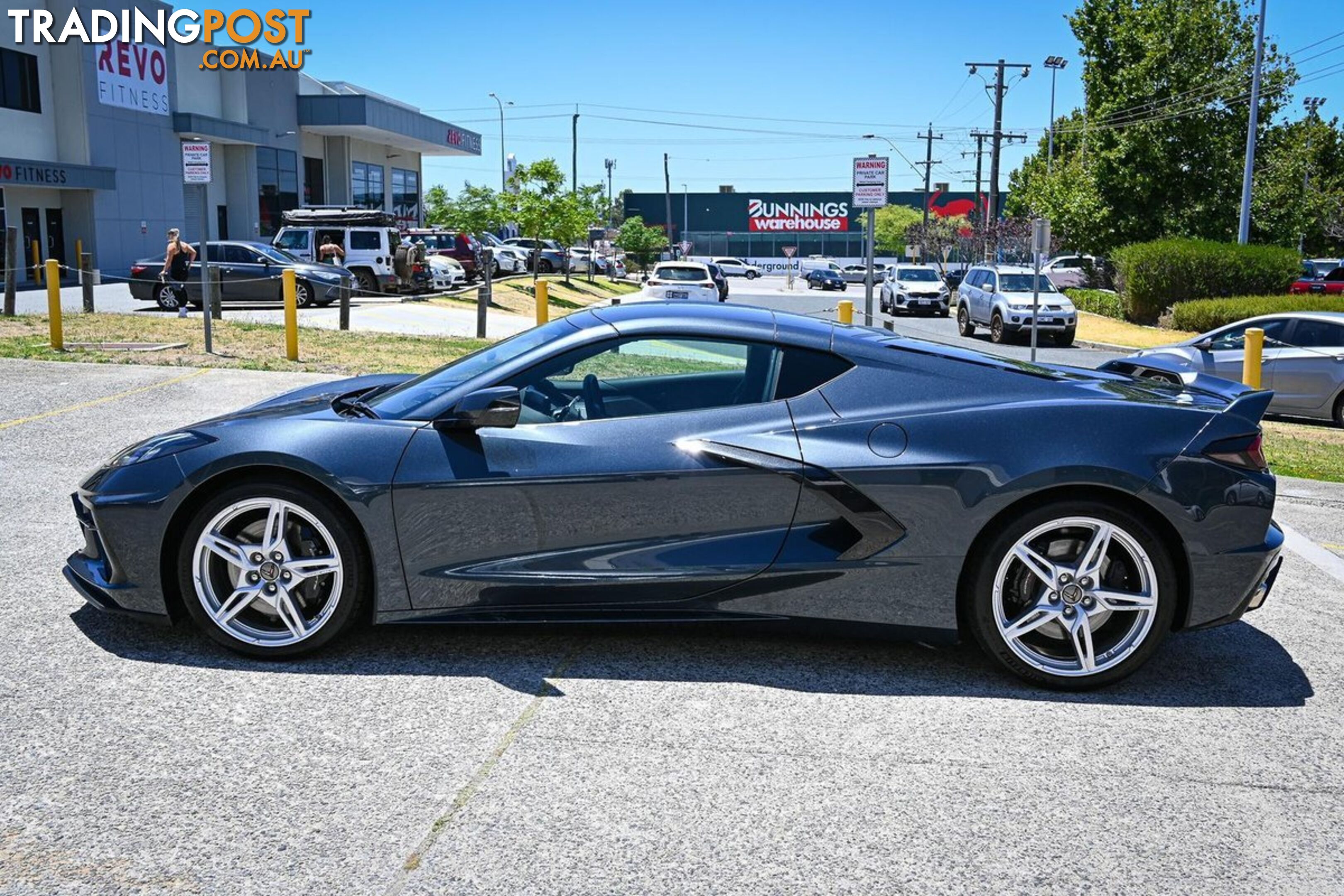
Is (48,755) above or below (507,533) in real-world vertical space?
below

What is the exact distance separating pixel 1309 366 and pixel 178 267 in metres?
20.0

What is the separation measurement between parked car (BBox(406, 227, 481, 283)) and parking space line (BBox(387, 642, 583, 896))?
34383 mm

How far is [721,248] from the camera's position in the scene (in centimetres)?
11819

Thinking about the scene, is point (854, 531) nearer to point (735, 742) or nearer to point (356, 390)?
point (735, 742)

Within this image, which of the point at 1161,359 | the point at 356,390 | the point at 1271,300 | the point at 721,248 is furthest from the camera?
the point at 721,248

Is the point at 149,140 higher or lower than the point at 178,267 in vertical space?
higher

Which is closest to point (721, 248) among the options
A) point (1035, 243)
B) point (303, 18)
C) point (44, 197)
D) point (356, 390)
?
point (303, 18)

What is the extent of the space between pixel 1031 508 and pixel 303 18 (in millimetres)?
48375

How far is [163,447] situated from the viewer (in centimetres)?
470

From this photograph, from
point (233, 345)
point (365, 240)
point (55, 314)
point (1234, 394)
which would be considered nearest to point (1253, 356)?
point (1234, 394)

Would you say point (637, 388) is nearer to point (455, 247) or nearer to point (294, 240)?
point (294, 240)

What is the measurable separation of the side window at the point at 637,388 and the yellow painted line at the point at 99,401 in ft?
23.0

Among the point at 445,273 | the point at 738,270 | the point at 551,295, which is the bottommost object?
the point at 551,295

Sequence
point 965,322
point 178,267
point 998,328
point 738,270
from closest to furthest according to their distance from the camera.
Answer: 1. point 178,267
2. point 998,328
3. point 965,322
4. point 738,270
